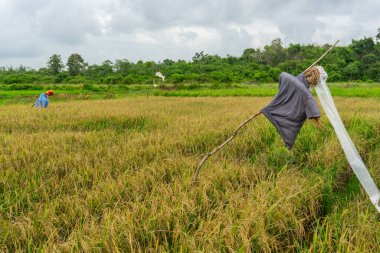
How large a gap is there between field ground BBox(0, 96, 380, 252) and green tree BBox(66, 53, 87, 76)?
33900 mm

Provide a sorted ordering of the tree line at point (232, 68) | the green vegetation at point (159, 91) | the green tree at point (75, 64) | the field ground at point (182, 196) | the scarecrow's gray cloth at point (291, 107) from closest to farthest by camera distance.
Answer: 1. the field ground at point (182, 196)
2. the scarecrow's gray cloth at point (291, 107)
3. the green vegetation at point (159, 91)
4. the tree line at point (232, 68)
5. the green tree at point (75, 64)

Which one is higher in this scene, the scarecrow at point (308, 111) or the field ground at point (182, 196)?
the scarecrow at point (308, 111)

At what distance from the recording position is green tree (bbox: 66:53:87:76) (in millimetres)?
36969

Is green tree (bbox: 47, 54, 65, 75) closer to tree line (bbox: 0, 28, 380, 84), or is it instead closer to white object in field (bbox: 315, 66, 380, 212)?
tree line (bbox: 0, 28, 380, 84)

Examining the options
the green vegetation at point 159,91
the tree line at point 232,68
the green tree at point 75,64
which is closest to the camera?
the green vegetation at point 159,91

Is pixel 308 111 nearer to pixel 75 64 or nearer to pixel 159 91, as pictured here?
pixel 159 91

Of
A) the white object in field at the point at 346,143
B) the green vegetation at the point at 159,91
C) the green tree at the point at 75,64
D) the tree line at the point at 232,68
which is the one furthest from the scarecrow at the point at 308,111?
the green tree at the point at 75,64

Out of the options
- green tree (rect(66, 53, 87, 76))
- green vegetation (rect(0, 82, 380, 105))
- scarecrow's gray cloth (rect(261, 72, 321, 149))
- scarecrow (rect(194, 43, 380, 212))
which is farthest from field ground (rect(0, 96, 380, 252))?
green tree (rect(66, 53, 87, 76))

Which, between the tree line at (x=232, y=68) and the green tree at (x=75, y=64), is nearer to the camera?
the tree line at (x=232, y=68)

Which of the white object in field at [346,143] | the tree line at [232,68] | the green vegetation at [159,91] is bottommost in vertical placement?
the white object in field at [346,143]

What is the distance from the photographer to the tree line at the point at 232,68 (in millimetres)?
31250

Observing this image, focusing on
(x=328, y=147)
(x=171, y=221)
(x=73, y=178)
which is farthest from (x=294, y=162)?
(x=73, y=178)

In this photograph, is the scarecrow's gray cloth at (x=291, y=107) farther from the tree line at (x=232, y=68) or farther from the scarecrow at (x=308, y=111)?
the tree line at (x=232, y=68)

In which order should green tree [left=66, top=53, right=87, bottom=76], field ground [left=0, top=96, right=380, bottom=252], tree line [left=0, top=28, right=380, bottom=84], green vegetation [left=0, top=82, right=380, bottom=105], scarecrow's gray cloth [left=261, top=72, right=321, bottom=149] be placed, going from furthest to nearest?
1. green tree [left=66, top=53, right=87, bottom=76]
2. tree line [left=0, top=28, right=380, bottom=84]
3. green vegetation [left=0, top=82, right=380, bottom=105]
4. scarecrow's gray cloth [left=261, top=72, right=321, bottom=149]
5. field ground [left=0, top=96, right=380, bottom=252]
